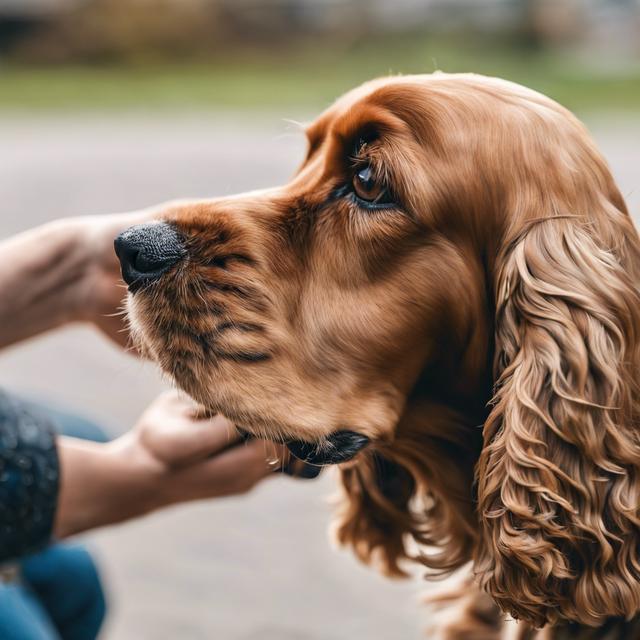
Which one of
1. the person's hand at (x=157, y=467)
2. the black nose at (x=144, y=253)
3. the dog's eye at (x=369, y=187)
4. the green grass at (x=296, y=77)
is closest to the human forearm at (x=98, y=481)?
the person's hand at (x=157, y=467)

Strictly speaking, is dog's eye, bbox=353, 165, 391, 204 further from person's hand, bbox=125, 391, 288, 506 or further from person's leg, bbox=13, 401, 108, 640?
person's leg, bbox=13, 401, 108, 640

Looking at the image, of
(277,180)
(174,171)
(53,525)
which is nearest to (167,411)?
(53,525)

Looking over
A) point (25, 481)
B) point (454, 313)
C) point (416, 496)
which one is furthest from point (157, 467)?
point (454, 313)

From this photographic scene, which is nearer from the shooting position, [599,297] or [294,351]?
[599,297]

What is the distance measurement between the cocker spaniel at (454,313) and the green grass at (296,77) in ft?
46.1

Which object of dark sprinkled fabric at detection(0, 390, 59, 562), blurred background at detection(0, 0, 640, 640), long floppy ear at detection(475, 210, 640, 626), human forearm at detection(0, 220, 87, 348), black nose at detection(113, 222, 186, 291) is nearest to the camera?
long floppy ear at detection(475, 210, 640, 626)

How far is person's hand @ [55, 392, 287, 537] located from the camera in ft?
8.32

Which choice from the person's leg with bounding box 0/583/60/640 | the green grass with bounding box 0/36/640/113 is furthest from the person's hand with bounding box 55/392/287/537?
the green grass with bounding box 0/36/640/113

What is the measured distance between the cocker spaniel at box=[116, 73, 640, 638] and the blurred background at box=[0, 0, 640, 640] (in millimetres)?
657

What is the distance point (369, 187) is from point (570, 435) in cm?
66

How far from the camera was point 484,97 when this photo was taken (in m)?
2.11

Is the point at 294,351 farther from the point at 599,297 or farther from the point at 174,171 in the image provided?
the point at 174,171

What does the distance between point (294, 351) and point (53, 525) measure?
88 centimetres

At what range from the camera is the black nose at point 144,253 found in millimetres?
2127
